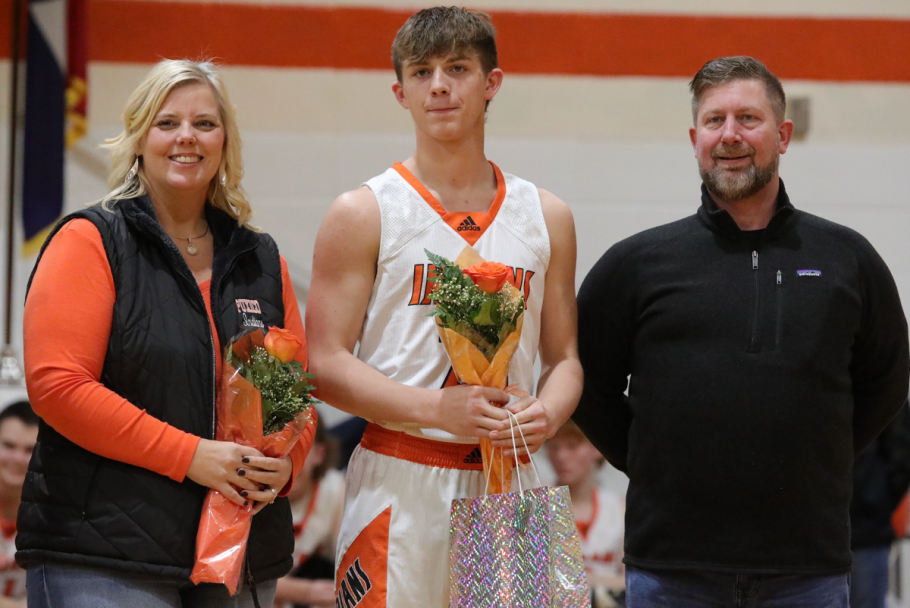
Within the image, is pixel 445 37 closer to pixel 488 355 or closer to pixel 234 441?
pixel 488 355

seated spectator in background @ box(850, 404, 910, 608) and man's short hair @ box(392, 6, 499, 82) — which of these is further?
seated spectator in background @ box(850, 404, 910, 608)

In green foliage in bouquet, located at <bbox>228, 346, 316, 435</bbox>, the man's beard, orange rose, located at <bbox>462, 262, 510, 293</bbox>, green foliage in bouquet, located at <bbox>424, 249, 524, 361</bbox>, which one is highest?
the man's beard

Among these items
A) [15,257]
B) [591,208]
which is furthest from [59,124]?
[591,208]

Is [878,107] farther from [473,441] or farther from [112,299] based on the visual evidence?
[112,299]

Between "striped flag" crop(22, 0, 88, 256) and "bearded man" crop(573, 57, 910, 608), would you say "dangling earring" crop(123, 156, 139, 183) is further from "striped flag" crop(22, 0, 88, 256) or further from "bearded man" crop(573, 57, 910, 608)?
"striped flag" crop(22, 0, 88, 256)

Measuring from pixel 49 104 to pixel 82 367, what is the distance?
12.5 ft

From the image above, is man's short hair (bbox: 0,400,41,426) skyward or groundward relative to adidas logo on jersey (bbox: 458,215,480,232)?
groundward

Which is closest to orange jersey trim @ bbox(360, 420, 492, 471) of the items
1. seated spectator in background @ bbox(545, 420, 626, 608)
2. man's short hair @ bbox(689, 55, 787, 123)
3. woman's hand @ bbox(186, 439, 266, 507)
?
woman's hand @ bbox(186, 439, 266, 507)

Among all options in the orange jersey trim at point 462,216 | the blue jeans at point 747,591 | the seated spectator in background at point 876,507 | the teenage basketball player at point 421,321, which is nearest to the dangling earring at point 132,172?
the teenage basketball player at point 421,321

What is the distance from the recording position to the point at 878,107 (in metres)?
5.44

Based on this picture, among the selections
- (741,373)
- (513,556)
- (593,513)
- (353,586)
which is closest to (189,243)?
(353,586)

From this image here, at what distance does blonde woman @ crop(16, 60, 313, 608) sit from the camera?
77.0 inches

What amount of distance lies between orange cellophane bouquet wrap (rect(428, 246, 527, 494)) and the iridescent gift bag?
5.8 inches

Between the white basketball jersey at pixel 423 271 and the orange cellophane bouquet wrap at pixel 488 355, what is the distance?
3.2 inches
